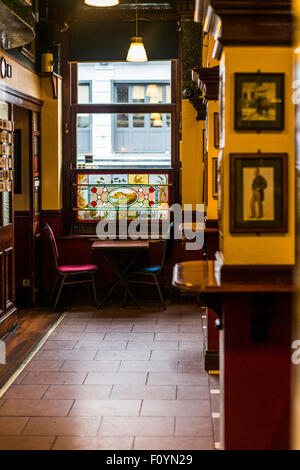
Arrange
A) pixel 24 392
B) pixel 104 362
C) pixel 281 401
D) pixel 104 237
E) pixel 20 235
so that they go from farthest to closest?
1. pixel 104 237
2. pixel 20 235
3. pixel 104 362
4. pixel 24 392
5. pixel 281 401

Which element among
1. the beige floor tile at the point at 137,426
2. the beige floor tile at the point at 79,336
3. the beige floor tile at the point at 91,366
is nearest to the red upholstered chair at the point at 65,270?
the beige floor tile at the point at 79,336

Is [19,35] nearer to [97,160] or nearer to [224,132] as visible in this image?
[97,160]

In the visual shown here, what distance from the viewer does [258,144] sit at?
3182 mm

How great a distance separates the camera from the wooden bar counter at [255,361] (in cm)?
319

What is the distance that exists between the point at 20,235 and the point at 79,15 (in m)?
2.95

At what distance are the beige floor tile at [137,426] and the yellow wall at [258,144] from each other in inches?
58.5

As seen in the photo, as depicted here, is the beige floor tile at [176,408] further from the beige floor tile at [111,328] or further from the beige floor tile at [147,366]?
the beige floor tile at [111,328]

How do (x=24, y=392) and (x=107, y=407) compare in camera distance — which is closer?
(x=107, y=407)

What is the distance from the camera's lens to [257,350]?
322 cm

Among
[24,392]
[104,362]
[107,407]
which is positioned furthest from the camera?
[104,362]

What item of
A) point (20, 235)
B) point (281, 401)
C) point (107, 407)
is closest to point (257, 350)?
point (281, 401)

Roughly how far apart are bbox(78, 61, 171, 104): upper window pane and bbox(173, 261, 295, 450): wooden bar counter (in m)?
5.73

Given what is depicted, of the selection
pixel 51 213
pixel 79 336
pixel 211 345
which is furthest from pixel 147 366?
pixel 51 213
